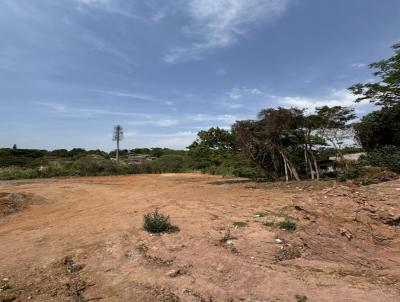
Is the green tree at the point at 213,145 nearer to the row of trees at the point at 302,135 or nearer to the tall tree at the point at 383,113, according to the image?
the row of trees at the point at 302,135

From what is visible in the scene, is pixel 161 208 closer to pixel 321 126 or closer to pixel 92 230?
pixel 92 230

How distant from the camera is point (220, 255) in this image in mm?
4766

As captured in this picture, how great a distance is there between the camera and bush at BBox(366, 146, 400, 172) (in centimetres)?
1370

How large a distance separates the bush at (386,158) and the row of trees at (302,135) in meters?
0.04

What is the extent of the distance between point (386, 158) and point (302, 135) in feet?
12.2

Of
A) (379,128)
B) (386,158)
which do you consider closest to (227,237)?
(386,158)

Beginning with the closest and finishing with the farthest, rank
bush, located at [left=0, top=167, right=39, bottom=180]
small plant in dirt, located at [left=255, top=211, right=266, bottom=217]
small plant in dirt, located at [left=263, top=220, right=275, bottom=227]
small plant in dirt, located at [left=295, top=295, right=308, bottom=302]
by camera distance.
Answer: small plant in dirt, located at [left=295, top=295, right=308, bottom=302], small plant in dirt, located at [left=263, top=220, right=275, bottom=227], small plant in dirt, located at [left=255, top=211, right=266, bottom=217], bush, located at [left=0, top=167, right=39, bottom=180]

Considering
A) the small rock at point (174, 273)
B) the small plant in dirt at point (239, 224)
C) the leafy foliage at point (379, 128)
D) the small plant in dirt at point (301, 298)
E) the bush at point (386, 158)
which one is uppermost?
the leafy foliage at point (379, 128)

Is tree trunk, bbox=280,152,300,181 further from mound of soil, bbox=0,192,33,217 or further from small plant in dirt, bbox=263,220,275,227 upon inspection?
mound of soil, bbox=0,192,33,217

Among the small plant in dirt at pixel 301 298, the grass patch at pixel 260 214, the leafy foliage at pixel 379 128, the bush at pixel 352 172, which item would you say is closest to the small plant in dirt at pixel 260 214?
the grass patch at pixel 260 214

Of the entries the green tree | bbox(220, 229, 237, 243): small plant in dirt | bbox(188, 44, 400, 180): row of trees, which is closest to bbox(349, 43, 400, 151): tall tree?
bbox(188, 44, 400, 180): row of trees

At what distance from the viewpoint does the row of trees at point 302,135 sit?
14.7 meters

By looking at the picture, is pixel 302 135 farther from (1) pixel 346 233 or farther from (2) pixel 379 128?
(1) pixel 346 233

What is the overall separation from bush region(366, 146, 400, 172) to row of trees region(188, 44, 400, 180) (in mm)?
41
